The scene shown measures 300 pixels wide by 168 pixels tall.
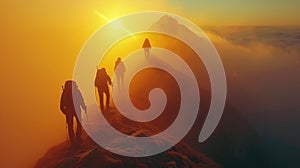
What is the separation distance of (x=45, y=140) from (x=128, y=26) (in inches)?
55.2

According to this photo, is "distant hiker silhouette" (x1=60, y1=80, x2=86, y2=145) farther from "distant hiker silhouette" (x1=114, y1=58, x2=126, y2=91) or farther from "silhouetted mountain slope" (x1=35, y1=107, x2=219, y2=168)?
"distant hiker silhouette" (x1=114, y1=58, x2=126, y2=91)

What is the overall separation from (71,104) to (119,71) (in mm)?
620

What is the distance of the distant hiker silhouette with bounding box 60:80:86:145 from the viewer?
9.34 feet

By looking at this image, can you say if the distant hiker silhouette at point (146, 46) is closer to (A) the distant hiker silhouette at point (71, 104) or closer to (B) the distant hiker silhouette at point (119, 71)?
(B) the distant hiker silhouette at point (119, 71)

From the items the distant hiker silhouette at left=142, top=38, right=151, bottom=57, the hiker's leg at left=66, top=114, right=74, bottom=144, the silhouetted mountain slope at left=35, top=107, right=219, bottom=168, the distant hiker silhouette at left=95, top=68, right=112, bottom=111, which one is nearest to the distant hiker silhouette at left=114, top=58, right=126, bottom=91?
the distant hiker silhouette at left=95, top=68, right=112, bottom=111

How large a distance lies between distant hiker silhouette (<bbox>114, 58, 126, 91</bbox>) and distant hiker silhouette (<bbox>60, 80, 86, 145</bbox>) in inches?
18.8

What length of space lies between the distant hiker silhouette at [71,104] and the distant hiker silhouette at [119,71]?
0.48 metres

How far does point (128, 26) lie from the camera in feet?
10.1

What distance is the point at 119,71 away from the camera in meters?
3.17

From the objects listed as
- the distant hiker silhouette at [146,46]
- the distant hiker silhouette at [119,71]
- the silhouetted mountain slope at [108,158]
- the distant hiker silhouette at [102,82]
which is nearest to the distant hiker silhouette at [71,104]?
the silhouetted mountain slope at [108,158]

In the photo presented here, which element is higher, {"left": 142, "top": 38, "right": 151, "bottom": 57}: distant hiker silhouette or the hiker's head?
{"left": 142, "top": 38, "right": 151, "bottom": 57}: distant hiker silhouette

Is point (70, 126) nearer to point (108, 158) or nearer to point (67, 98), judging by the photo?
point (67, 98)

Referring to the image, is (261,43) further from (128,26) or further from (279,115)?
(128,26)

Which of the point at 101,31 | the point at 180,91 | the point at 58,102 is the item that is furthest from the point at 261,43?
the point at 58,102
